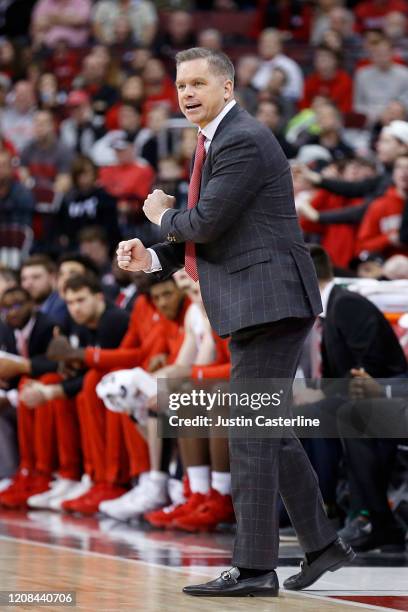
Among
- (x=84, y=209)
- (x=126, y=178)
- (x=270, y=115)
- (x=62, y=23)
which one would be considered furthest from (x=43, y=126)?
(x=62, y=23)

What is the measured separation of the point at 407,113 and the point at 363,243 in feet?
9.67

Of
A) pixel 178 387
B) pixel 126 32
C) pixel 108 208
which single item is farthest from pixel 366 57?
pixel 178 387

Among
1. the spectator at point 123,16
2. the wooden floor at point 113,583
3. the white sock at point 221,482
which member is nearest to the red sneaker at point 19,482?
the white sock at point 221,482

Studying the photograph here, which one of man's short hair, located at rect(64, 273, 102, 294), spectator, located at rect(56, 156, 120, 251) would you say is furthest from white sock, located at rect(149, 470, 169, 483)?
spectator, located at rect(56, 156, 120, 251)

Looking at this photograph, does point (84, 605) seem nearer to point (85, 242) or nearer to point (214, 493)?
point (214, 493)

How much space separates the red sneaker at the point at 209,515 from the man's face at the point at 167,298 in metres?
1.24

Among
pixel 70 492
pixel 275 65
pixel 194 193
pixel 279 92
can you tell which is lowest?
pixel 70 492

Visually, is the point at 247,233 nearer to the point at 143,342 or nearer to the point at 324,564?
the point at 324,564

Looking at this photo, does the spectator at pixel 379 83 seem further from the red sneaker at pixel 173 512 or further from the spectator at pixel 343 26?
the red sneaker at pixel 173 512

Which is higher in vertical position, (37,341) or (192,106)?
(192,106)

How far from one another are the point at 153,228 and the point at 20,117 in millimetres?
4734

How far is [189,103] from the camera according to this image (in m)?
4.93

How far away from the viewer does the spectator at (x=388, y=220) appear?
30.7ft

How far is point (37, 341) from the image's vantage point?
365 inches
